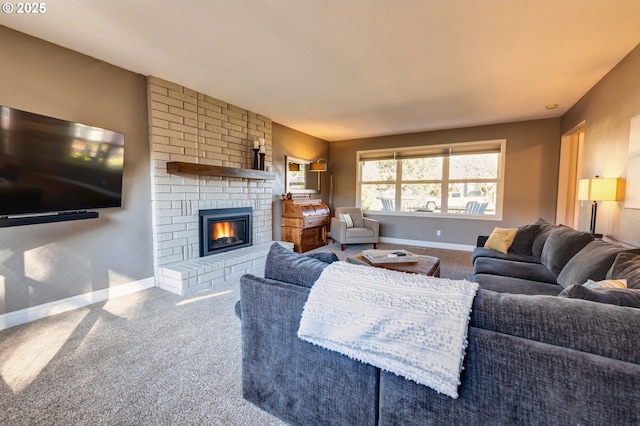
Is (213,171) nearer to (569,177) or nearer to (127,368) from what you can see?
(127,368)

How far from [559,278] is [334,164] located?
505 centimetres

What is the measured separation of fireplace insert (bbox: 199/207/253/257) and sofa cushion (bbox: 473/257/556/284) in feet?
10.1

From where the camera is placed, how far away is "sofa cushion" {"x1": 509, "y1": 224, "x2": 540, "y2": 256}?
10.5 ft

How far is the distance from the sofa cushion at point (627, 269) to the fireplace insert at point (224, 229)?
3746mm

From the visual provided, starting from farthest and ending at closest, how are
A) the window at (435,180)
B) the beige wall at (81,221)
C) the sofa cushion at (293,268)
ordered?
the window at (435,180), the beige wall at (81,221), the sofa cushion at (293,268)

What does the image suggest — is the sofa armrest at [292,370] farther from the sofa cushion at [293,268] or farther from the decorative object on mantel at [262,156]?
the decorative object on mantel at [262,156]

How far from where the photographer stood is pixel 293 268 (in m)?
1.30

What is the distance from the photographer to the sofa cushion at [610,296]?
0.92 metres

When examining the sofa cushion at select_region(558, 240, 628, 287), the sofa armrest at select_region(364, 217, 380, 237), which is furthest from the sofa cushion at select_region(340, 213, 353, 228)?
the sofa cushion at select_region(558, 240, 628, 287)

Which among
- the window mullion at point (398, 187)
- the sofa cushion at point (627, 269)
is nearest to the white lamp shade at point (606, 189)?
the sofa cushion at point (627, 269)

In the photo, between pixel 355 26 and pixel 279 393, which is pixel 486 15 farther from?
pixel 279 393

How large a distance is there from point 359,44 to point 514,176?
411 centimetres

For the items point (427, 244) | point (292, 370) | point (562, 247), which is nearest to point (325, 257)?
point (292, 370)

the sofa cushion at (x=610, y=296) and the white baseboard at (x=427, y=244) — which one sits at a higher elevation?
the sofa cushion at (x=610, y=296)
